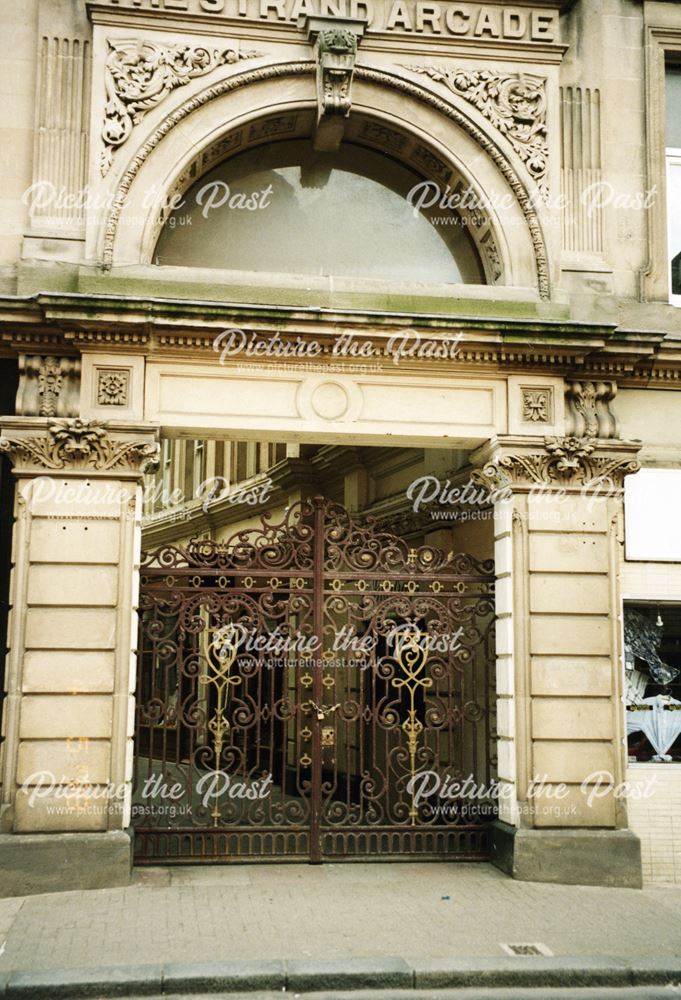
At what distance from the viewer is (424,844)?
10.3 metres

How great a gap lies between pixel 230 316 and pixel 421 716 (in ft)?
21.8

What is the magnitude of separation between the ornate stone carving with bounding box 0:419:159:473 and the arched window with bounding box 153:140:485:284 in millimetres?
2321

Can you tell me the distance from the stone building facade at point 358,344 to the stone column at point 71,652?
0.09 feet

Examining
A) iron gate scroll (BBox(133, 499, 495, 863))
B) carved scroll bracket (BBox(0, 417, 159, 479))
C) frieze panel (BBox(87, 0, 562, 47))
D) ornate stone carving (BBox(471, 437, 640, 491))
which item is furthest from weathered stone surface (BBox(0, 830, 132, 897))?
frieze panel (BBox(87, 0, 562, 47))

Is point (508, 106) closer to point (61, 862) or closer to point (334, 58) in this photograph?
point (334, 58)

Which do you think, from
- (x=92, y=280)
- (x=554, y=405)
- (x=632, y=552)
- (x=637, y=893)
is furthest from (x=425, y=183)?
(x=637, y=893)

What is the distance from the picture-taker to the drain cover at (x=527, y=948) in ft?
24.9

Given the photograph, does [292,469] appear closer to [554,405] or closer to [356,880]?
[554,405]

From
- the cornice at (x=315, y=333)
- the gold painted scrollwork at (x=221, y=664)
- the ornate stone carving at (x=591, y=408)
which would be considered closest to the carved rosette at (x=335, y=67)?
the cornice at (x=315, y=333)

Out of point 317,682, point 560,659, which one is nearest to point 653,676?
point 560,659

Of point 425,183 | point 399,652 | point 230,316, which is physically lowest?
point 399,652

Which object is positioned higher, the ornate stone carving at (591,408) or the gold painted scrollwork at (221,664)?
the ornate stone carving at (591,408)

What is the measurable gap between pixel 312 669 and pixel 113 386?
3446 mm

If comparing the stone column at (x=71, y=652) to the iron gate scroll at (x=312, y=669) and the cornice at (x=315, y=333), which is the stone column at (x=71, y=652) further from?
the cornice at (x=315, y=333)
